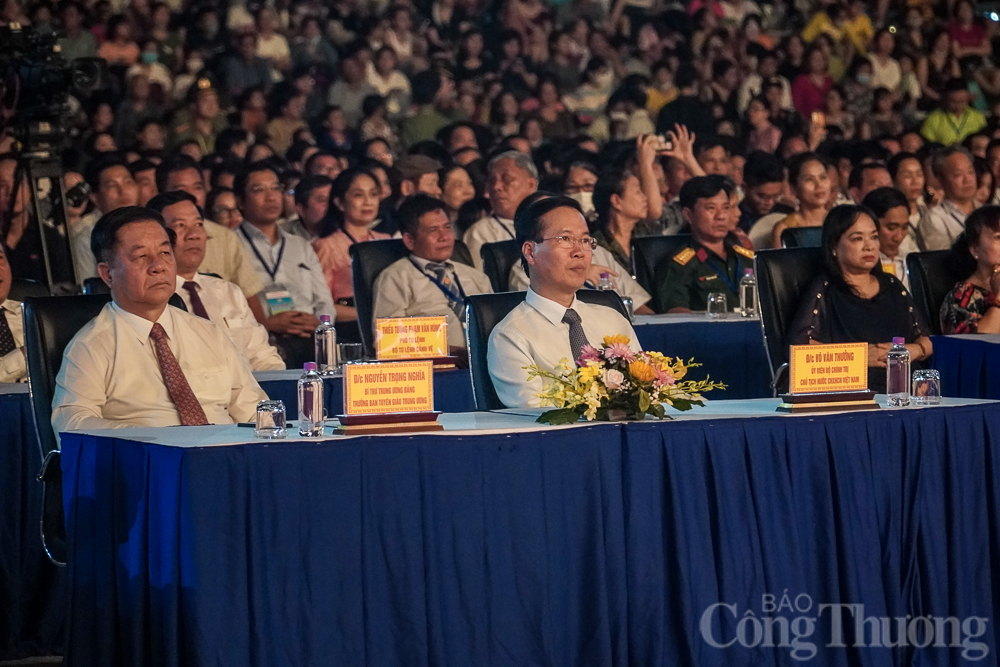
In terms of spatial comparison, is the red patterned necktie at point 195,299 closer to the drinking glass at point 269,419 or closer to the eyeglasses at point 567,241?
the eyeglasses at point 567,241

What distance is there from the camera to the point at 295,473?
3.31m

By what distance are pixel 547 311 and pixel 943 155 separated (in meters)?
5.31

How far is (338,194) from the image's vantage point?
25.2 ft

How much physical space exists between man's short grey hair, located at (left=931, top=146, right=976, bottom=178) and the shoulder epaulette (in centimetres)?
255

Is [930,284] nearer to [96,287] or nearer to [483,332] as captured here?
[483,332]

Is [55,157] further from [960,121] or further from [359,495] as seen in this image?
[960,121]

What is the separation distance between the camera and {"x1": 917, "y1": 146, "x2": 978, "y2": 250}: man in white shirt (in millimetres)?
8781

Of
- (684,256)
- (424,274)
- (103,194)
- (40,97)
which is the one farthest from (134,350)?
(684,256)

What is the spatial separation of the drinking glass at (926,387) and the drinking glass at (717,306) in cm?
252

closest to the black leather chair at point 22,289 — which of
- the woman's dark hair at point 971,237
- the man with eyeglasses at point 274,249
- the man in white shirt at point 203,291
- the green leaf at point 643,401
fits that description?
the man in white shirt at point 203,291

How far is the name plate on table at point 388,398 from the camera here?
11.4 ft

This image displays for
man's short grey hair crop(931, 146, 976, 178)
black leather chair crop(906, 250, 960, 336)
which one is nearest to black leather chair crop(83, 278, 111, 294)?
black leather chair crop(906, 250, 960, 336)

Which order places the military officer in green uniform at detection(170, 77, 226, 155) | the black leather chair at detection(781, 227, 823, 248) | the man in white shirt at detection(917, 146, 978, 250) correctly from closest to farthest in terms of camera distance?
the black leather chair at detection(781, 227, 823, 248)
the man in white shirt at detection(917, 146, 978, 250)
the military officer in green uniform at detection(170, 77, 226, 155)

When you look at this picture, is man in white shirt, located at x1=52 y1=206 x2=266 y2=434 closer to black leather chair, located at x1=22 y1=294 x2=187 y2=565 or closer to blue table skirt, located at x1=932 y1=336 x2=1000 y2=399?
black leather chair, located at x1=22 y1=294 x2=187 y2=565
